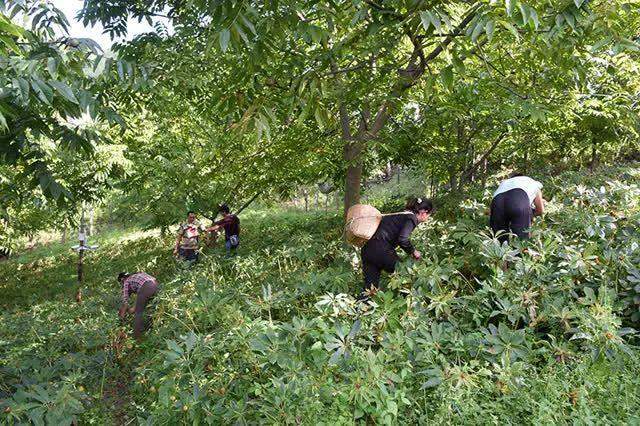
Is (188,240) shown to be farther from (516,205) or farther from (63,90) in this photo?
(63,90)

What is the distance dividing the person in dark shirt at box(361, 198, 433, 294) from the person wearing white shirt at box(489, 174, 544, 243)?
2.63ft

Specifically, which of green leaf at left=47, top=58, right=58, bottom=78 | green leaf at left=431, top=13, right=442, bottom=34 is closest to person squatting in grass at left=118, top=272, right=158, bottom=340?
green leaf at left=47, top=58, right=58, bottom=78

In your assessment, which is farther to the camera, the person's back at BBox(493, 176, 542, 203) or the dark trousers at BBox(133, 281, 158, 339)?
the dark trousers at BBox(133, 281, 158, 339)

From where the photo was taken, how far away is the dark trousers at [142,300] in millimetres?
6180

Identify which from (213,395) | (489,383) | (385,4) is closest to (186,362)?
(213,395)

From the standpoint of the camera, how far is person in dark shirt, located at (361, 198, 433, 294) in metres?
4.47

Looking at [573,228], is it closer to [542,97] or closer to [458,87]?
[542,97]

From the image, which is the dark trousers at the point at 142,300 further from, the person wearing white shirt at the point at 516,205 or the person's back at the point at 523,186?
the person's back at the point at 523,186

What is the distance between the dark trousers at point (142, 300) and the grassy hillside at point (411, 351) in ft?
1.80

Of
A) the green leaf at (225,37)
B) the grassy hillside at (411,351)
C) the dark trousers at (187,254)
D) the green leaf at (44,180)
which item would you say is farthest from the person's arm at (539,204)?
the dark trousers at (187,254)

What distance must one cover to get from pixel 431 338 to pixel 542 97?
377 cm

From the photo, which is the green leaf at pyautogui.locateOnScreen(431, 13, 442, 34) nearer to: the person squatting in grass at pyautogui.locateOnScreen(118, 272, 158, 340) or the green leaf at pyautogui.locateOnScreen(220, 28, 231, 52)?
the green leaf at pyautogui.locateOnScreen(220, 28, 231, 52)

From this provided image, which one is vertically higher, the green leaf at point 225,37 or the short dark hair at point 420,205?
the green leaf at point 225,37

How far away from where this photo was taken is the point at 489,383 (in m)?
3.15
